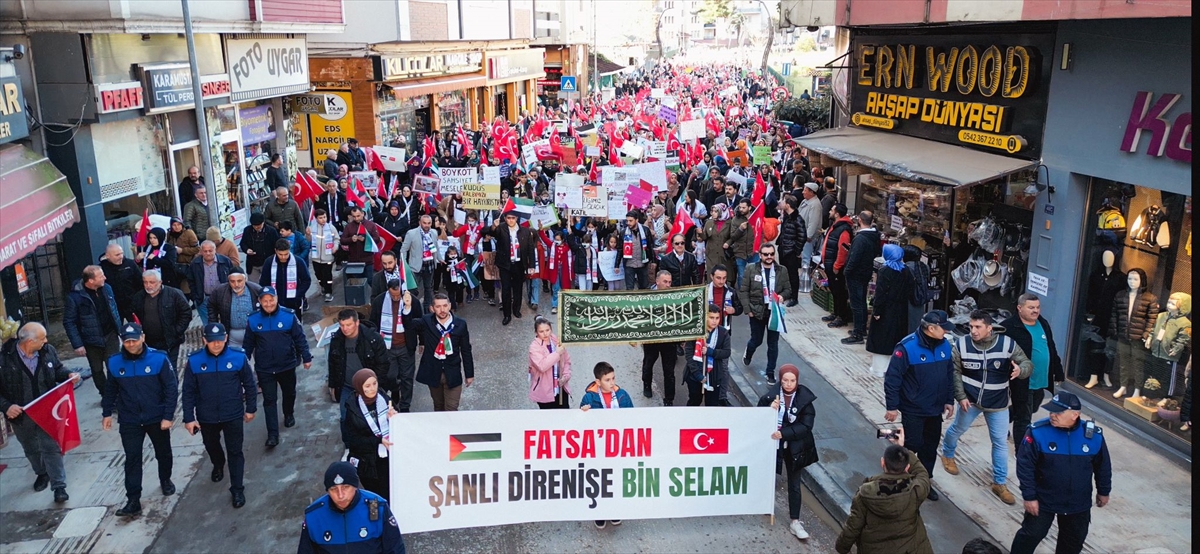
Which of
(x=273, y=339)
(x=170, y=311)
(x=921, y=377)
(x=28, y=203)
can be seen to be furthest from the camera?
(x=28, y=203)

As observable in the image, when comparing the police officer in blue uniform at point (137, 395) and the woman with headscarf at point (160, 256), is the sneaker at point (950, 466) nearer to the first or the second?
the police officer in blue uniform at point (137, 395)

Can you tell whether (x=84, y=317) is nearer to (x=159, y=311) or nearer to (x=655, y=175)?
(x=159, y=311)

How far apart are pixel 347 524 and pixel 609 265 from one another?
8.29 m

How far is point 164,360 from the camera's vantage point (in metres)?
7.49

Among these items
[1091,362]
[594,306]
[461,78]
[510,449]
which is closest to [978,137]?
[1091,362]

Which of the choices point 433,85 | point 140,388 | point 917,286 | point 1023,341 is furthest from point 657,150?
point 433,85

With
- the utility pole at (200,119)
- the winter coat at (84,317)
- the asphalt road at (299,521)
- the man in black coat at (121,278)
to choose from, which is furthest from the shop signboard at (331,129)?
the asphalt road at (299,521)

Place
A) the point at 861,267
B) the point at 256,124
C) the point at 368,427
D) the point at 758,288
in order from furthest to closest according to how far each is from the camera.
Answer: the point at 256,124
the point at 861,267
the point at 758,288
the point at 368,427

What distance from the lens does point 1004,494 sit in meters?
7.81

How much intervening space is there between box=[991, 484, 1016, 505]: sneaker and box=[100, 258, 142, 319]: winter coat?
28.8 feet

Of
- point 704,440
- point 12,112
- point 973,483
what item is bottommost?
point 973,483

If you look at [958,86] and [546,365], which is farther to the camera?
[958,86]

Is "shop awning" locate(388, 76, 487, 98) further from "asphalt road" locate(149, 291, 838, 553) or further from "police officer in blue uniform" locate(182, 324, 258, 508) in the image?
"police officer in blue uniform" locate(182, 324, 258, 508)

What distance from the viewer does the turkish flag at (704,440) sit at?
7328 mm
